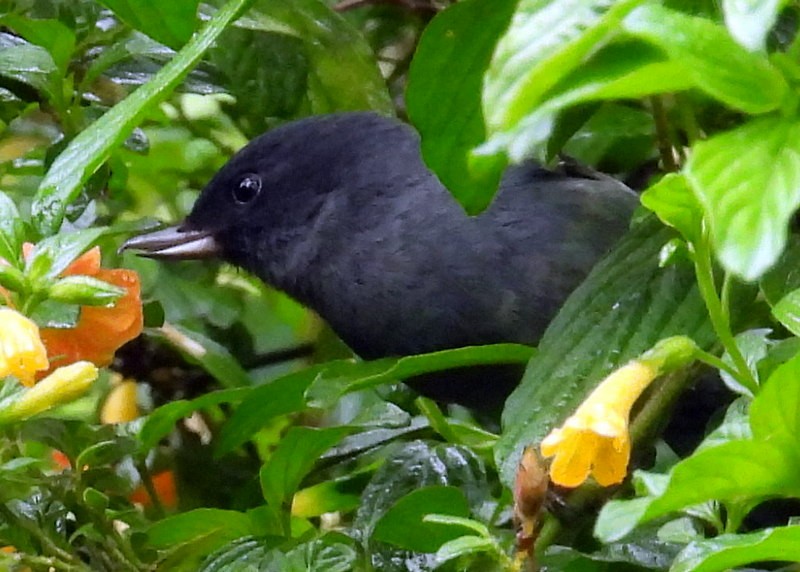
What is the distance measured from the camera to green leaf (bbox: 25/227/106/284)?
56 cm

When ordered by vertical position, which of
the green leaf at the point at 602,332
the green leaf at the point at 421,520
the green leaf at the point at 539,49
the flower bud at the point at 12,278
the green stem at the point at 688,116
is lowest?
the green leaf at the point at 421,520

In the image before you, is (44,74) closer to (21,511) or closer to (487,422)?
(21,511)

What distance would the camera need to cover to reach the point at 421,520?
2.02 feet

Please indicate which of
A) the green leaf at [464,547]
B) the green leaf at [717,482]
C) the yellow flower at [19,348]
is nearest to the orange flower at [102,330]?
the yellow flower at [19,348]

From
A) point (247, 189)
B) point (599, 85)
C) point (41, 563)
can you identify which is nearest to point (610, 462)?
point (599, 85)

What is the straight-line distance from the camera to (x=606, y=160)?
102 centimetres

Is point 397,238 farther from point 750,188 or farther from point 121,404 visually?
point 750,188

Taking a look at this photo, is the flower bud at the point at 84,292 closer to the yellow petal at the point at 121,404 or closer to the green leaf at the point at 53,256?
the green leaf at the point at 53,256

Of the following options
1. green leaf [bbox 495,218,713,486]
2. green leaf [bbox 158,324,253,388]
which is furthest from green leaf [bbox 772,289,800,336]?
green leaf [bbox 158,324,253,388]

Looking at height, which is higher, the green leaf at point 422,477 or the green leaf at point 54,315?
the green leaf at point 54,315

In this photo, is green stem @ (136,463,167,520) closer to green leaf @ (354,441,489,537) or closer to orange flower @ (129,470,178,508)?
orange flower @ (129,470,178,508)

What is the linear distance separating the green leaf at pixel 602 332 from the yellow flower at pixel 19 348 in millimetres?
195

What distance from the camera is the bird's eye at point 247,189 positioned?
42.1 inches

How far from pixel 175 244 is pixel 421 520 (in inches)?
20.2
